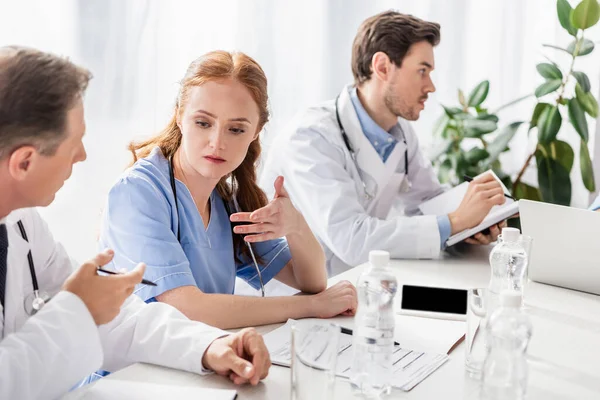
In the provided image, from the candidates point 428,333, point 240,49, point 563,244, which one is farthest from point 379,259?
point 240,49

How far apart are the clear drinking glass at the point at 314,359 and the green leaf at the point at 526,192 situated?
247 cm

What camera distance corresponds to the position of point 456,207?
2305 millimetres

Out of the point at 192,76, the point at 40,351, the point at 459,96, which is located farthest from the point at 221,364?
the point at 459,96

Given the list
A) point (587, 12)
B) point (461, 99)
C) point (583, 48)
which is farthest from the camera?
point (461, 99)

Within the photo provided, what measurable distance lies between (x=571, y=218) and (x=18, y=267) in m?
1.24

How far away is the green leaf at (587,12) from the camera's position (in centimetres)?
300

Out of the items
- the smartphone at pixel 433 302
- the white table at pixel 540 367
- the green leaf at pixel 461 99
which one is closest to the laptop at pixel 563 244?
the white table at pixel 540 367

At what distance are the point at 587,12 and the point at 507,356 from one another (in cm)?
240

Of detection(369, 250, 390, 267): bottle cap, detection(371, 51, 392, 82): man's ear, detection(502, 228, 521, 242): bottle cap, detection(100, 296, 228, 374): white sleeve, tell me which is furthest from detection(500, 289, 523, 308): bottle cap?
detection(371, 51, 392, 82): man's ear

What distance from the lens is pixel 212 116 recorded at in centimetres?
160

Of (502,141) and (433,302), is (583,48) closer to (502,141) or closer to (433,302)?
(502,141)

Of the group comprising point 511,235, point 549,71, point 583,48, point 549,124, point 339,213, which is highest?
point 583,48

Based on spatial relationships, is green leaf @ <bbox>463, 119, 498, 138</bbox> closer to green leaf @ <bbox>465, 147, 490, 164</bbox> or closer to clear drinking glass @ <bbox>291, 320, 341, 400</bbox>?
green leaf @ <bbox>465, 147, 490, 164</bbox>

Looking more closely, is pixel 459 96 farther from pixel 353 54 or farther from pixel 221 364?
pixel 221 364
